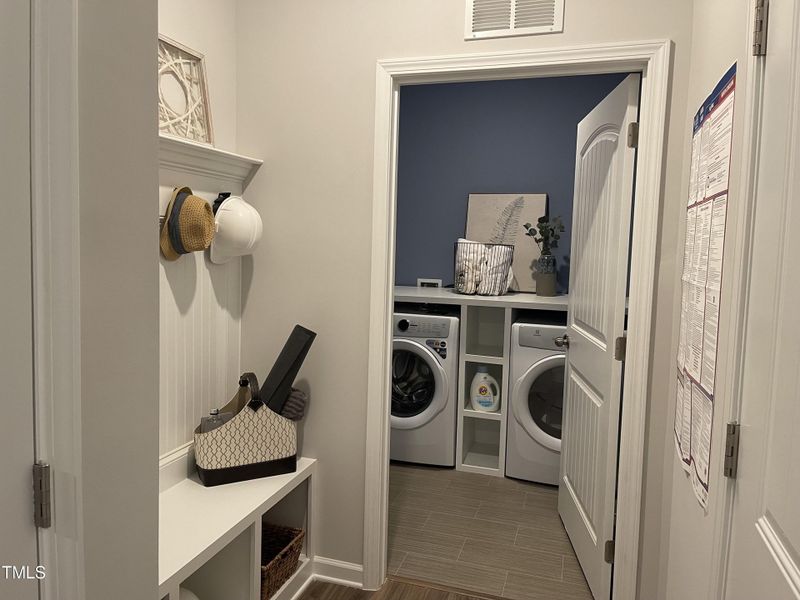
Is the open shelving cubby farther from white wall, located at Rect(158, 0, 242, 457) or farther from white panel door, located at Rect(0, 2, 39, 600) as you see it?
white panel door, located at Rect(0, 2, 39, 600)

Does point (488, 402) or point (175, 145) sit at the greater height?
point (175, 145)

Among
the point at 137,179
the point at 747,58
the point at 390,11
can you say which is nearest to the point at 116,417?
the point at 137,179

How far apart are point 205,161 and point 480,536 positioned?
2138 mm

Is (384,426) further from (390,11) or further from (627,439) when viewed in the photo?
(390,11)

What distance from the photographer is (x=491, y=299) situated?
362 cm

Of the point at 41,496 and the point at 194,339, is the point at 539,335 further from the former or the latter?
the point at 41,496

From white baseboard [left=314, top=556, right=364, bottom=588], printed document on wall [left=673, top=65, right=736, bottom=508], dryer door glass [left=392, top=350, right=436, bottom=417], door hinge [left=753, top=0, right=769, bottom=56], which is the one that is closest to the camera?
door hinge [left=753, top=0, right=769, bottom=56]

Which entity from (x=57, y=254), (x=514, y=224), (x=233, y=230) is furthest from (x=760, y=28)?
(x=514, y=224)

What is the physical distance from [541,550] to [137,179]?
259 centimetres

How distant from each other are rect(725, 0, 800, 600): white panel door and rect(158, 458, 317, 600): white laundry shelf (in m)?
1.37

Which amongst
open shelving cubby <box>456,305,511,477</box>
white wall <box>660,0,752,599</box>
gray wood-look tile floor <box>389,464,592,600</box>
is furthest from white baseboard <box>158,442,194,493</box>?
open shelving cubby <box>456,305,511,477</box>

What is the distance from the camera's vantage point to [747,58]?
113cm

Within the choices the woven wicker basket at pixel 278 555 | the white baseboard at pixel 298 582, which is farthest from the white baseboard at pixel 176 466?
the white baseboard at pixel 298 582

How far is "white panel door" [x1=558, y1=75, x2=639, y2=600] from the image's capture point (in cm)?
223
